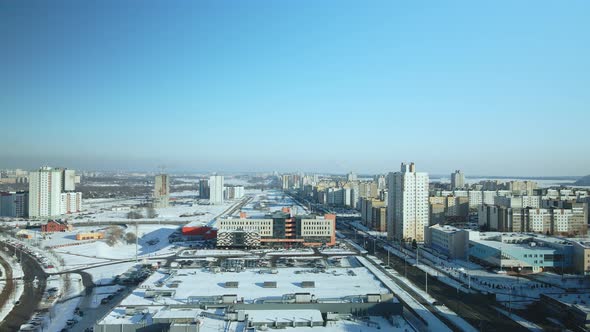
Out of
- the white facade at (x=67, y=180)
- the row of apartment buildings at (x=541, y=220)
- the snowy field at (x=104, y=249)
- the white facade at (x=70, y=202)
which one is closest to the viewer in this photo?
the snowy field at (x=104, y=249)

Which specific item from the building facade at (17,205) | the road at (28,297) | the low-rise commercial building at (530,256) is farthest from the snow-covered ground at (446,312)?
the building facade at (17,205)

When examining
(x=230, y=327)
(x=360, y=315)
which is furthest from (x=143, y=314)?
(x=360, y=315)

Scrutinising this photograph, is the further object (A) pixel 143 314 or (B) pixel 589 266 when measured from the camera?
(B) pixel 589 266

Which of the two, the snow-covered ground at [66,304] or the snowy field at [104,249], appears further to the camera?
the snowy field at [104,249]

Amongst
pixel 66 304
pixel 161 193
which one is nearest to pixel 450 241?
pixel 66 304

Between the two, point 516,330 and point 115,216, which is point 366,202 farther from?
point 516,330

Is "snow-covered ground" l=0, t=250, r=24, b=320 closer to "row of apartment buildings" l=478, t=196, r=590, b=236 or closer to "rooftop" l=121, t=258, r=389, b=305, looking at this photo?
"rooftop" l=121, t=258, r=389, b=305

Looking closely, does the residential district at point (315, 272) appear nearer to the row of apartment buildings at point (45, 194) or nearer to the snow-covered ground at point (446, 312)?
the snow-covered ground at point (446, 312)
